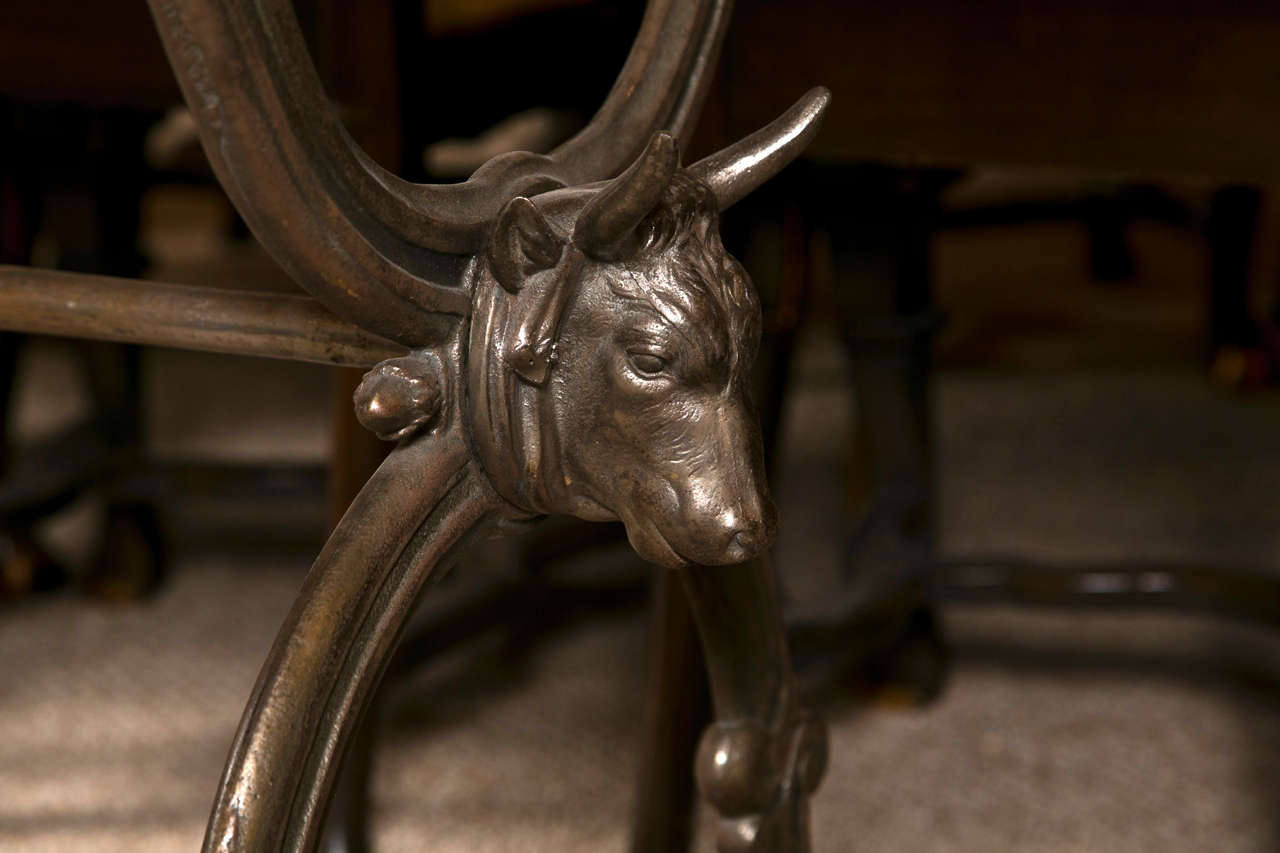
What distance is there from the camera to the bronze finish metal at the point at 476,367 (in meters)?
0.40

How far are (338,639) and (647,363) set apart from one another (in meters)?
0.11

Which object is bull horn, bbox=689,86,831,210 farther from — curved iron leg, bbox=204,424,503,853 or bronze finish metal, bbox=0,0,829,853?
curved iron leg, bbox=204,424,503,853

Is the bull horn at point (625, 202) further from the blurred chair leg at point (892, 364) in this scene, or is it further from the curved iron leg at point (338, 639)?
the blurred chair leg at point (892, 364)

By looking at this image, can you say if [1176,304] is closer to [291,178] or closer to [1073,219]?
[1073,219]

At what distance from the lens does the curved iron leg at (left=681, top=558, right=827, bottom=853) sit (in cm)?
55

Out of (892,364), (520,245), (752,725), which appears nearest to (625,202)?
(520,245)

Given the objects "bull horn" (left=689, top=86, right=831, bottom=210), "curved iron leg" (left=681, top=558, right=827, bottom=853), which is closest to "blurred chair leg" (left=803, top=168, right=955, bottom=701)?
"curved iron leg" (left=681, top=558, right=827, bottom=853)

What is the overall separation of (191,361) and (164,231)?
0.74 meters

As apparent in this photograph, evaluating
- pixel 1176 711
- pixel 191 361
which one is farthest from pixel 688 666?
pixel 191 361

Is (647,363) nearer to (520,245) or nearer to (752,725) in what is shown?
(520,245)

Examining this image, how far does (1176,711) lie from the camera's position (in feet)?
4.09

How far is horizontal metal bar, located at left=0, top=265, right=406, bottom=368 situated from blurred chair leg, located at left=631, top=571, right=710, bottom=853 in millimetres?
396

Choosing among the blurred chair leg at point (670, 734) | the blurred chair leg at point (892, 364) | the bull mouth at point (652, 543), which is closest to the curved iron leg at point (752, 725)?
the bull mouth at point (652, 543)

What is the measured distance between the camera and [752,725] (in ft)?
1.91
